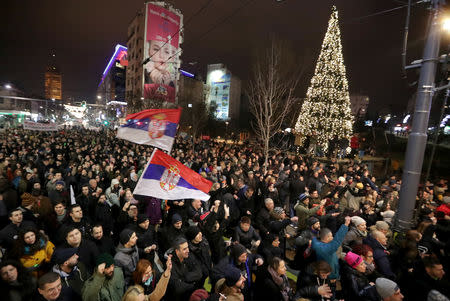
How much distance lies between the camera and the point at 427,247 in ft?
15.1

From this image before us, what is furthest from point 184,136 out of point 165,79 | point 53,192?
point 165,79

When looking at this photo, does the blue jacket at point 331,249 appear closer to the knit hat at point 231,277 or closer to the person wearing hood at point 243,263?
the person wearing hood at point 243,263

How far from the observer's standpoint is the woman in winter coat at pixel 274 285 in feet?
10.5

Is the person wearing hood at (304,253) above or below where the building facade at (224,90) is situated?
below

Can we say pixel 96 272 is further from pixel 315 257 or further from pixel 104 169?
pixel 104 169

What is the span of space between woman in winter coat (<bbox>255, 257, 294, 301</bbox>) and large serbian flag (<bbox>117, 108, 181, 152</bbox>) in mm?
3312

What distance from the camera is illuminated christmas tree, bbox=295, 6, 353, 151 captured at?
17781 mm

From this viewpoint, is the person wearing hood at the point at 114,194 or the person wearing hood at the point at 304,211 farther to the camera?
the person wearing hood at the point at 114,194

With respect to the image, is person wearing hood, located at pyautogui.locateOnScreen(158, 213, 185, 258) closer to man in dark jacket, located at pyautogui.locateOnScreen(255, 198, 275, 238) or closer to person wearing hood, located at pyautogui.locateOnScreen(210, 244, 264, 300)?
person wearing hood, located at pyautogui.locateOnScreen(210, 244, 264, 300)

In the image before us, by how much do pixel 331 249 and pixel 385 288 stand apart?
902mm

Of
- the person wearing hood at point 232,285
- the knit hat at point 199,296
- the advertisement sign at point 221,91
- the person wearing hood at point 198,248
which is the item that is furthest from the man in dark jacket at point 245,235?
the advertisement sign at point 221,91

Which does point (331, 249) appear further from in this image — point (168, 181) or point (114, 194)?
point (114, 194)

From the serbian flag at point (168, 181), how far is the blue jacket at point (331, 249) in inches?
84.8

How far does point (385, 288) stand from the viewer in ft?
9.33
